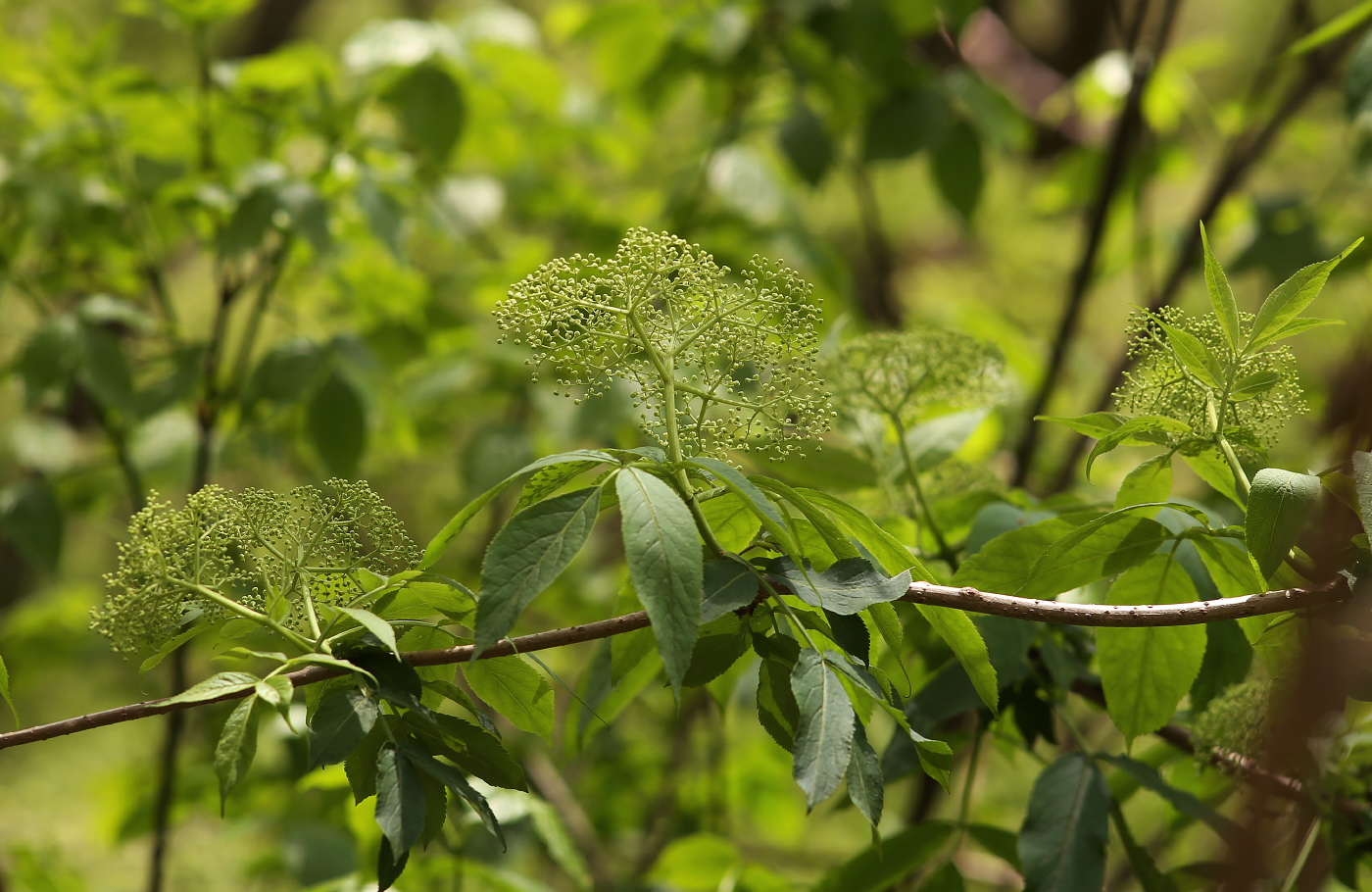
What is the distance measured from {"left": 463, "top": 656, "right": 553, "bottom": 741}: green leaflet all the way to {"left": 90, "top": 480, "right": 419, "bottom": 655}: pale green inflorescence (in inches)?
2.0

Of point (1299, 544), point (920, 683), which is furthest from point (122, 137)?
point (1299, 544)

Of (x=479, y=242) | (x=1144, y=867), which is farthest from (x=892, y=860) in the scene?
(x=479, y=242)

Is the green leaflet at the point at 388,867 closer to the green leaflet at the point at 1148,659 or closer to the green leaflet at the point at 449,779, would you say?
the green leaflet at the point at 449,779

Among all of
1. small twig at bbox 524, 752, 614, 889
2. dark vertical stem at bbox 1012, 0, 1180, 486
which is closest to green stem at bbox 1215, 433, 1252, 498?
dark vertical stem at bbox 1012, 0, 1180, 486

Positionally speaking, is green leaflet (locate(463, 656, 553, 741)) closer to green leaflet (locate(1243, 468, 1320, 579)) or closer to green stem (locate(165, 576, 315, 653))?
green stem (locate(165, 576, 315, 653))

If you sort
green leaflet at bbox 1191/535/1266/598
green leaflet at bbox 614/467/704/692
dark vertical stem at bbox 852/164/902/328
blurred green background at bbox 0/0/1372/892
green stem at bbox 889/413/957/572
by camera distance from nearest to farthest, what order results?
green leaflet at bbox 614/467/704/692 < green leaflet at bbox 1191/535/1266/598 < green stem at bbox 889/413/957/572 < blurred green background at bbox 0/0/1372/892 < dark vertical stem at bbox 852/164/902/328

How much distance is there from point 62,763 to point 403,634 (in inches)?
96.7

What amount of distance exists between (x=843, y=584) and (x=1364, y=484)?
0.16m

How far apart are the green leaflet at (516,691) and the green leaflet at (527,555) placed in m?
0.08

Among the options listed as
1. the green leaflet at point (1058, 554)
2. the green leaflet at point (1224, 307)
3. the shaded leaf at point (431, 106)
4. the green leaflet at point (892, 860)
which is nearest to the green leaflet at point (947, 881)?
the green leaflet at point (892, 860)

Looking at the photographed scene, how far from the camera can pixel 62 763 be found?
7.62 feet

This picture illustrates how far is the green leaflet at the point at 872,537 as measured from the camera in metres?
0.35

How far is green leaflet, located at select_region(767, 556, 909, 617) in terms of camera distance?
0.32m

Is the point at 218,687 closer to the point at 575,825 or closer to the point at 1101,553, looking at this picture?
the point at 1101,553
